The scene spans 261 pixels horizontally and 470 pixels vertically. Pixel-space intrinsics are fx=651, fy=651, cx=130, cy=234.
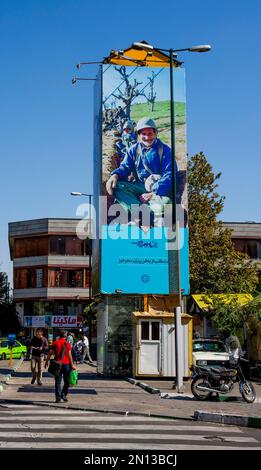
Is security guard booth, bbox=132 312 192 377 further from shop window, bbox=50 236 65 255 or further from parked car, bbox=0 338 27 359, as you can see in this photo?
shop window, bbox=50 236 65 255

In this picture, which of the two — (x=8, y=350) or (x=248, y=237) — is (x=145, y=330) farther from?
(x=248, y=237)

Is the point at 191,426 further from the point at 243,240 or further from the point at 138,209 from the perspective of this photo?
the point at 243,240

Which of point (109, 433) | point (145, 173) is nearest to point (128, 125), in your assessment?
point (145, 173)

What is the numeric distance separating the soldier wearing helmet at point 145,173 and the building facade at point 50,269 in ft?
140

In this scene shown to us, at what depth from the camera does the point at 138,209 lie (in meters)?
26.1

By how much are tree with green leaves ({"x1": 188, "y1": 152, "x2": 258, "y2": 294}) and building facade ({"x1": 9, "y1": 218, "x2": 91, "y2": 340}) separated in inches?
1029

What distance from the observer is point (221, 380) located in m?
17.0

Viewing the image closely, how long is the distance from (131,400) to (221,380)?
241cm

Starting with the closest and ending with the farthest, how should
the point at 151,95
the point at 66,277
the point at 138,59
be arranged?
the point at 151,95, the point at 138,59, the point at 66,277

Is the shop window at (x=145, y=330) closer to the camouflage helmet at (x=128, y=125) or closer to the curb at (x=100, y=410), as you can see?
the camouflage helmet at (x=128, y=125)

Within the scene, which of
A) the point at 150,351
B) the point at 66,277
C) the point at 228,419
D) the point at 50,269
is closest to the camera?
the point at 228,419

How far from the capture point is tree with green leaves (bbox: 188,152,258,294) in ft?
139

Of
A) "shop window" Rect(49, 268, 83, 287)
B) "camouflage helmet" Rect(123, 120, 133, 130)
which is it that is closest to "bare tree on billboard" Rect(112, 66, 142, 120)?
"camouflage helmet" Rect(123, 120, 133, 130)
